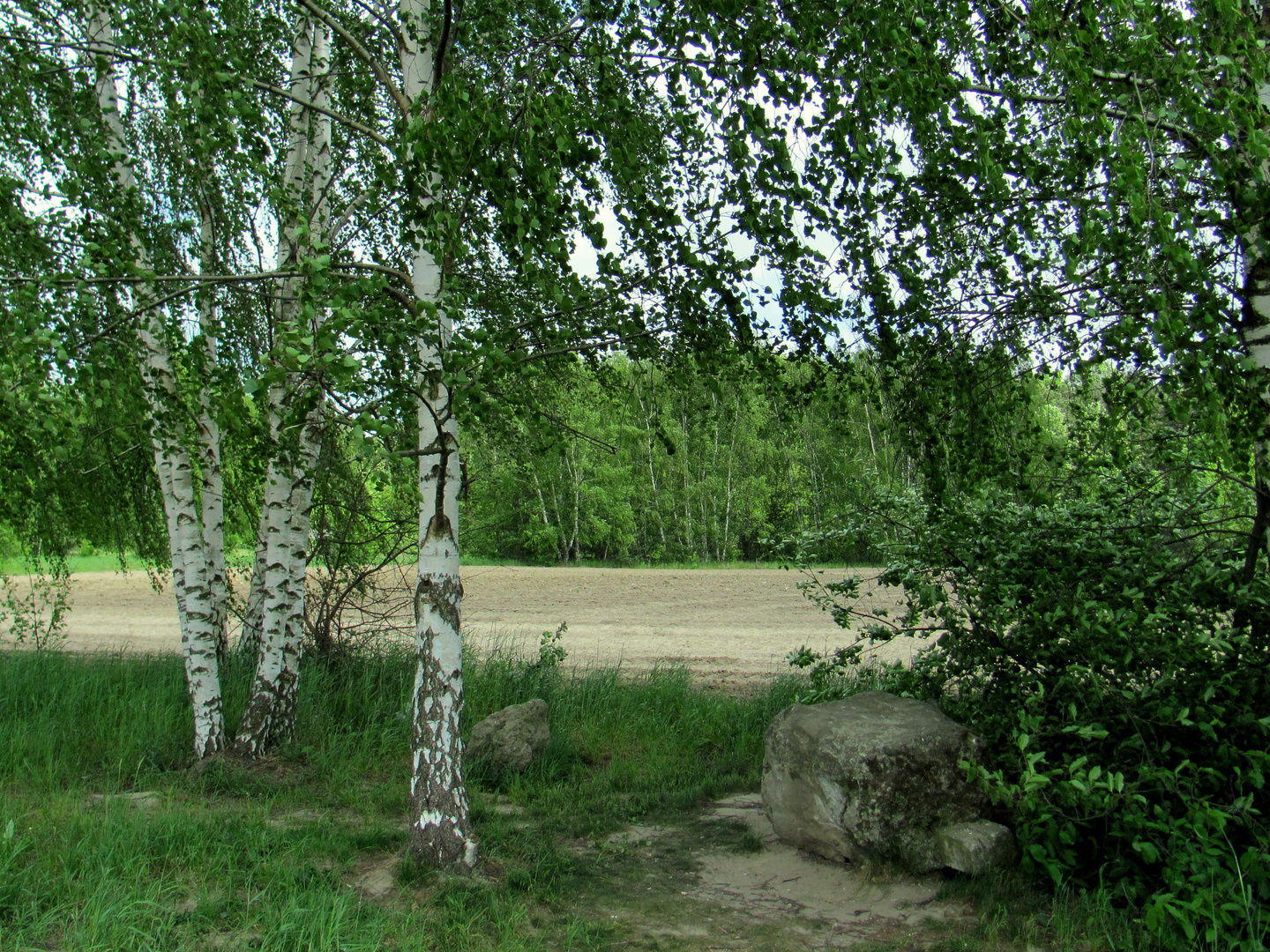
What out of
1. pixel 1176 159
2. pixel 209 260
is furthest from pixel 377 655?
pixel 1176 159

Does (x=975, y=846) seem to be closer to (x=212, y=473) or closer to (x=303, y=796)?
(x=303, y=796)

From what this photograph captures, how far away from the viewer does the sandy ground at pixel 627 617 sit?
12.2 meters

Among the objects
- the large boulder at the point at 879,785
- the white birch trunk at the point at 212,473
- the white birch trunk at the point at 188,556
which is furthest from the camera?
the white birch trunk at the point at 212,473

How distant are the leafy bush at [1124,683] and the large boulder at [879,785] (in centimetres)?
30

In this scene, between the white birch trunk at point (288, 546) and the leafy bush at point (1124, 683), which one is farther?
the white birch trunk at point (288, 546)

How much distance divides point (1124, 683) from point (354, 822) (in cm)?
461

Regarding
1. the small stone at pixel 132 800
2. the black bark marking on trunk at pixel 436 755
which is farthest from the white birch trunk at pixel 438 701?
the small stone at pixel 132 800

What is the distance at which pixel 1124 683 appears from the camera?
4.60m

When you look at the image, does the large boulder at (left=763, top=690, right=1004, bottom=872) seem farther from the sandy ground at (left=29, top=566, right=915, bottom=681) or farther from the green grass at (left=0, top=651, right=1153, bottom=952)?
the sandy ground at (left=29, top=566, right=915, bottom=681)

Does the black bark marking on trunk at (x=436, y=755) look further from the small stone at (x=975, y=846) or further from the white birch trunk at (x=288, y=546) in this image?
the small stone at (x=975, y=846)

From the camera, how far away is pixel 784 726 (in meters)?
5.40

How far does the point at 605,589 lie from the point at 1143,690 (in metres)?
16.3

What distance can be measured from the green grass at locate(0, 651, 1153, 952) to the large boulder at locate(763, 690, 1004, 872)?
1.17ft

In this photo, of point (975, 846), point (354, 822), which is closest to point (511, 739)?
point (354, 822)
